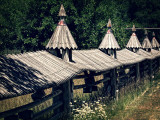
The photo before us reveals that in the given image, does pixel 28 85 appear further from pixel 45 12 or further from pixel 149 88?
pixel 45 12

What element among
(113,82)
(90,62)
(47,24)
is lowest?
(113,82)

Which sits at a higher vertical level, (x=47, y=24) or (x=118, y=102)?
(x=47, y=24)

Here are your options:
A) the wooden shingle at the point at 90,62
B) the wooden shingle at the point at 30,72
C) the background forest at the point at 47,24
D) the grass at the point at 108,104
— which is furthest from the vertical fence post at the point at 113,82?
the background forest at the point at 47,24

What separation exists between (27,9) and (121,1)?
2491cm

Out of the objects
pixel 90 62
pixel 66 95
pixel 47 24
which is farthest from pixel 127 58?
pixel 47 24

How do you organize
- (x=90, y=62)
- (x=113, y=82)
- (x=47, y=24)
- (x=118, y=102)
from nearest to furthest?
(x=90, y=62) < (x=118, y=102) < (x=113, y=82) < (x=47, y=24)

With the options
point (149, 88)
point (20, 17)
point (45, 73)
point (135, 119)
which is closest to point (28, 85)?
point (45, 73)

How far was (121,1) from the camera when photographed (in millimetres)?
48562

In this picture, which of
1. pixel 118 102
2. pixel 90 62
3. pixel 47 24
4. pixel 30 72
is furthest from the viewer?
pixel 47 24

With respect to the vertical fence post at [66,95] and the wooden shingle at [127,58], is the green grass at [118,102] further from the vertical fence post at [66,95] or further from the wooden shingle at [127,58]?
the wooden shingle at [127,58]

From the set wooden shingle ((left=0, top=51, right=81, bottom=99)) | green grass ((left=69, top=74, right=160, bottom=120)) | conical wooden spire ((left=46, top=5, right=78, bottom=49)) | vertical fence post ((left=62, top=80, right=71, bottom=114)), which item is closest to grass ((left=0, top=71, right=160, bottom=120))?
green grass ((left=69, top=74, right=160, bottom=120))

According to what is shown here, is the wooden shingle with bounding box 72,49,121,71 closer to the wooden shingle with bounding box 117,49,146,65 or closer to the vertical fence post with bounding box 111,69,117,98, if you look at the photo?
the vertical fence post with bounding box 111,69,117,98

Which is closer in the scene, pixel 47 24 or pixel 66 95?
pixel 66 95

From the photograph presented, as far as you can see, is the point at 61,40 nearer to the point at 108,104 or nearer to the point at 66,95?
the point at 66,95
